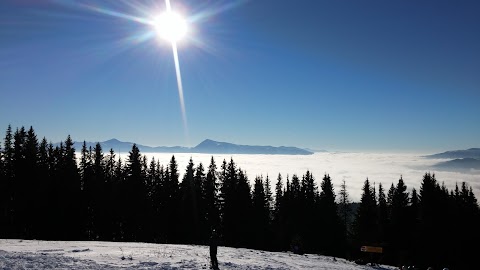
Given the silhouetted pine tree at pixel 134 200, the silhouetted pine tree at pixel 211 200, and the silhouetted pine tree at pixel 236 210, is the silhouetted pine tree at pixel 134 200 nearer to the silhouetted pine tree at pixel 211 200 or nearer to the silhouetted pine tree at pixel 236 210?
the silhouetted pine tree at pixel 211 200

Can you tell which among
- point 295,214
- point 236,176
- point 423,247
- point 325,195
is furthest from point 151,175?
point 423,247

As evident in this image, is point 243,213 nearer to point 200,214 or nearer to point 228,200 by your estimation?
point 228,200

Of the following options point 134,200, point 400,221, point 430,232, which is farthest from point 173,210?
point 430,232

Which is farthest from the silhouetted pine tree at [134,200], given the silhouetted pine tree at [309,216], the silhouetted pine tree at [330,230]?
the silhouetted pine tree at [330,230]

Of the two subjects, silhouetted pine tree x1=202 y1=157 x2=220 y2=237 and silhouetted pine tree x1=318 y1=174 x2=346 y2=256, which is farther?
silhouetted pine tree x1=318 y1=174 x2=346 y2=256

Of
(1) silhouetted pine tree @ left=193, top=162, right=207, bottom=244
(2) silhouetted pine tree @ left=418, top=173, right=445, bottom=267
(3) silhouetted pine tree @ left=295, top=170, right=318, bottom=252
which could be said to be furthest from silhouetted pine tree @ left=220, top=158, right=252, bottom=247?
(2) silhouetted pine tree @ left=418, top=173, right=445, bottom=267

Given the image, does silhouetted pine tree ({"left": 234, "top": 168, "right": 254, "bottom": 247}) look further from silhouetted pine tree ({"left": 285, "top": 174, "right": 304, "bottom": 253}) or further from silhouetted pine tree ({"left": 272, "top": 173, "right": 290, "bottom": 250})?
silhouetted pine tree ({"left": 285, "top": 174, "right": 304, "bottom": 253})

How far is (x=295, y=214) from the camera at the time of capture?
3157 inches

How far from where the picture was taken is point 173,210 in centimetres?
6350

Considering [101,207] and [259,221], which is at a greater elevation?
[101,207]

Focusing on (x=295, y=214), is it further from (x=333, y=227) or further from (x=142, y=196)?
(x=142, y=196)

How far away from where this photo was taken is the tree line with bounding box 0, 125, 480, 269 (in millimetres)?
55375

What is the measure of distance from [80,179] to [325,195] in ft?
166

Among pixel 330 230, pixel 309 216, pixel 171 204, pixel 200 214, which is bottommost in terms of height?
pixel 330 230
